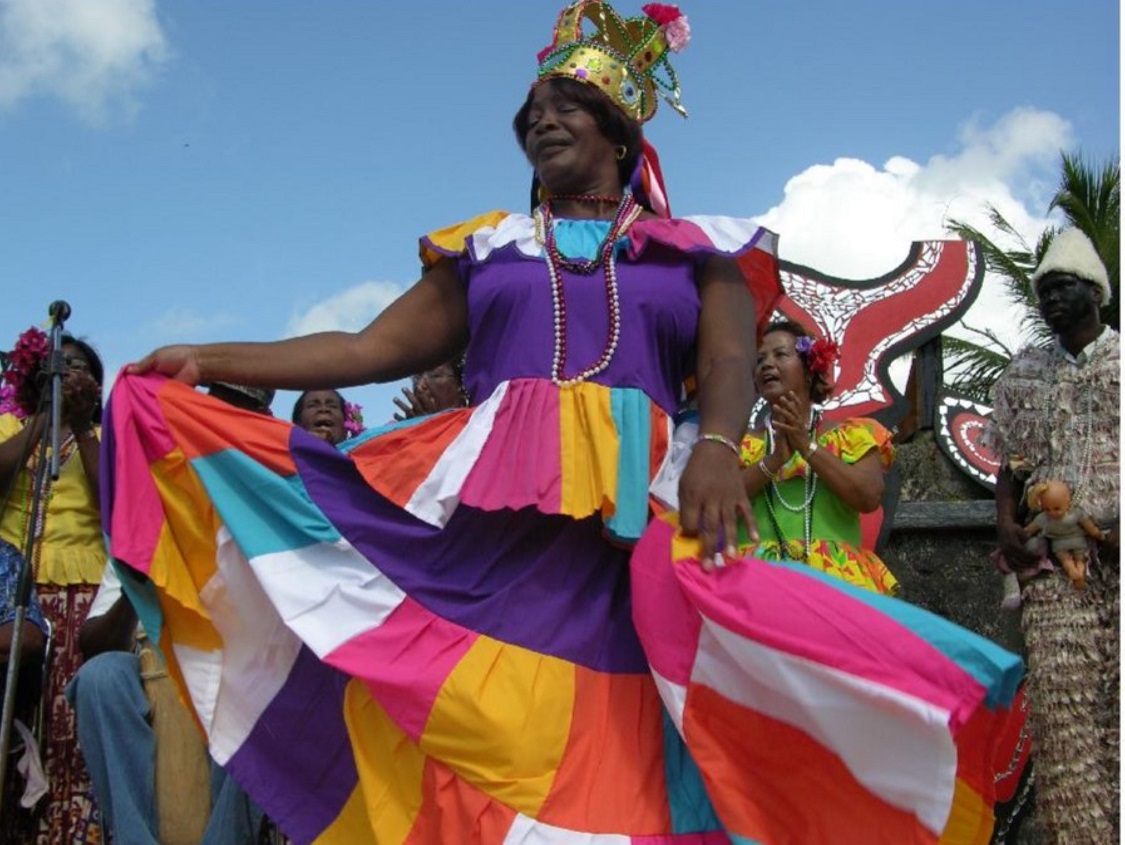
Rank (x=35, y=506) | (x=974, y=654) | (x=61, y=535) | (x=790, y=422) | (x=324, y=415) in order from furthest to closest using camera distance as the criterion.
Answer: (x=324, y=415) < (x=61, y=535) < (x=790, y=422) < (x=35, y=506) < (x=974, y=654)

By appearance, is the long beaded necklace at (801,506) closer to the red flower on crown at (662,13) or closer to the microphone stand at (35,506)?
the red flower on crown at (662,13)

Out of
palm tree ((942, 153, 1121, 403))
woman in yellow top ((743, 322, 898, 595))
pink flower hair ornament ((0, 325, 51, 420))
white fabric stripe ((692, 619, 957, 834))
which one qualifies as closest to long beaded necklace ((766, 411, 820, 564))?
woman in yellow top ((743, 322, 898, 595))

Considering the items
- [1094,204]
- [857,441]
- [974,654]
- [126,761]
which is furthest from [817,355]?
[1094,204]

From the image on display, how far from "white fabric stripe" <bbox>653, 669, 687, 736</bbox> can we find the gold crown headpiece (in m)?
1.43

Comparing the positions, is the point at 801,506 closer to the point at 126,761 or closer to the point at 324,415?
the point at 324,415

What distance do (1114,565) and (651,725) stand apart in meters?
2.76

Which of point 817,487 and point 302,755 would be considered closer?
point 302,755

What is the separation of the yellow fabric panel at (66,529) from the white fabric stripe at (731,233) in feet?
8.61

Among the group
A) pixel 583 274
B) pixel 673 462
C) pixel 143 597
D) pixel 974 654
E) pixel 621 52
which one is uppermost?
pixel 621 52

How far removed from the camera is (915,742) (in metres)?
2.12

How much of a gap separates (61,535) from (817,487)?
2647mm

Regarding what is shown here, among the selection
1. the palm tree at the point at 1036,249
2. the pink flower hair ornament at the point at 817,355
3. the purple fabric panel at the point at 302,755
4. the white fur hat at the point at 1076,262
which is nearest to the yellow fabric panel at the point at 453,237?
the purple fabric panel at the point at 302,755

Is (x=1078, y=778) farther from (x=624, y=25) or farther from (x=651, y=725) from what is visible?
(x=624, y=25)

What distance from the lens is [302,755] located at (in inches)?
109
